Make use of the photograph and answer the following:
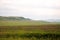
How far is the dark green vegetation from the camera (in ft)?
A: 19.7

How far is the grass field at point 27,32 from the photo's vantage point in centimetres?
600

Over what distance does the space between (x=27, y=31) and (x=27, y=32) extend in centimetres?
6

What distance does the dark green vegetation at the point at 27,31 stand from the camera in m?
6.01

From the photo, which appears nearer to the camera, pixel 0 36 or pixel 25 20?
pixel 0 36

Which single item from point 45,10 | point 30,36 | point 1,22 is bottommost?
point 30,36

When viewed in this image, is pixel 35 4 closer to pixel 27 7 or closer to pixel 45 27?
pixel 27 7

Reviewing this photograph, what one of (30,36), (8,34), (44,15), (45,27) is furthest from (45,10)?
(8,34)

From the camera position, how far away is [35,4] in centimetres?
647

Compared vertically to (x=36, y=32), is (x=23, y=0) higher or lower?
higher

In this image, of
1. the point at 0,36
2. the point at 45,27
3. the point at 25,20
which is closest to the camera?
the point at 0,36

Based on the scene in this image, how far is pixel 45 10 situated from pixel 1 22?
5.87ft

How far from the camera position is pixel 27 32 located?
6113 millimetres

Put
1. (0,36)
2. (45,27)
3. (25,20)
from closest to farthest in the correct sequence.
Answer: (0,36)
(45,27)
(25,20)

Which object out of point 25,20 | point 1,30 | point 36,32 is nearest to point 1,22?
point 1,30
